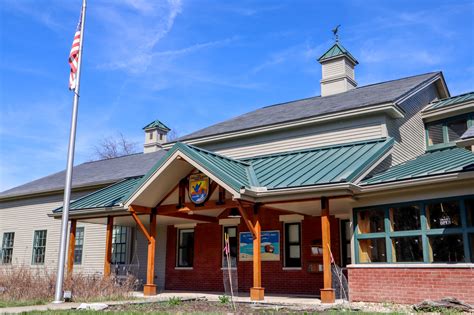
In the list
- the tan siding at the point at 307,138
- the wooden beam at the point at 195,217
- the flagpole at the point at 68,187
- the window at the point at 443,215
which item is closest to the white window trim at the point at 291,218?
the tan siding at the point at 307,138

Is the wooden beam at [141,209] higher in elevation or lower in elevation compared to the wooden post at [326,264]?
higher

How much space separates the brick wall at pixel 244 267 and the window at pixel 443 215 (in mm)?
4270

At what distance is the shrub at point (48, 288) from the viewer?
14523mm

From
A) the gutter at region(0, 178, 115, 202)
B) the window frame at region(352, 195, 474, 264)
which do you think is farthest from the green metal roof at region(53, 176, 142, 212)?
the window frame at region(352, 195, 474, 264)

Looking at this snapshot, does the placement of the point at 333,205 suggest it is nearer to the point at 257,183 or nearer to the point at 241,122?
the point at 257,183

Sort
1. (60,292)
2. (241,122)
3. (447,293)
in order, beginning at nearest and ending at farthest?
1. (447,293)
2. (60,292)
3. (241,122)

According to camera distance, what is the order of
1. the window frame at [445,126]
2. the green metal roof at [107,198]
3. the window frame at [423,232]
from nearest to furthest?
the window frame at [423,232] → the window frame at [445,126] → the green metal roof at [107,198]

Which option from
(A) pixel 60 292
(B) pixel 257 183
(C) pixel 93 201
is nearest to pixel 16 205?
(C) pixel 93 201

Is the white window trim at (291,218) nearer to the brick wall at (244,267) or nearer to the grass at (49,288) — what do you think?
the brick wall at (244,267)

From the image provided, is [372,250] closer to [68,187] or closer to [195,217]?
[195,217]

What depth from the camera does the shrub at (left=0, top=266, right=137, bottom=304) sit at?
1452cm

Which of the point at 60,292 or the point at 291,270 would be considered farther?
the point at 291,270

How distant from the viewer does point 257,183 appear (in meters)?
15.0

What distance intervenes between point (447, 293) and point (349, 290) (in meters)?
2.67
